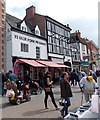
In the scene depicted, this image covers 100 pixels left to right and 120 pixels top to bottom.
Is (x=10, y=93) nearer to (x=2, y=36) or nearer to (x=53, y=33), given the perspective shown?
(x=2, y=36)

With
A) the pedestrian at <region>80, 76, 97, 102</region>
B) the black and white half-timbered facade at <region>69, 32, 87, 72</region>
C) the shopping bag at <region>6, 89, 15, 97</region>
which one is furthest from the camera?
the black and white half-timbered facade at <region>69, 32, 87, 72</region>

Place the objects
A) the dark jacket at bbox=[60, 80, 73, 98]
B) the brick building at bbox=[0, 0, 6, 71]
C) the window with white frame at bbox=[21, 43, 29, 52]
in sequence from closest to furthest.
Answer: the dark jacket at bbox=[60, 80, 73, 98] → the brick building at bbox=[0, 0, 6, 71] → the window with white frame at bbox=[21, 43, 29, 52]

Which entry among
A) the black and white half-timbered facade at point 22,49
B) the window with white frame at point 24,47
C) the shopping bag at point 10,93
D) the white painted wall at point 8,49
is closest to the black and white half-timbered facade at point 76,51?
the black and white half-timbered facade at point 22,49

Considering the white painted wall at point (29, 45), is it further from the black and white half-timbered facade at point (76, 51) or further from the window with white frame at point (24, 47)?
the black and white half-timbered facade at point (76, 51)

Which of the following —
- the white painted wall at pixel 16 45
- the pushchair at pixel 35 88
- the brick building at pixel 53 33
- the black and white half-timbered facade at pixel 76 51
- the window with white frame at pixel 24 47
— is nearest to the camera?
the pushchair at pixel 35 88

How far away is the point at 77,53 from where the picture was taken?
30359 mm

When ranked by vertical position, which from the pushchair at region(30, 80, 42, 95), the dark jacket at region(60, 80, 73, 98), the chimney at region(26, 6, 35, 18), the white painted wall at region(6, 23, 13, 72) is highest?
the chimney at region(26, 6, 35, 18)

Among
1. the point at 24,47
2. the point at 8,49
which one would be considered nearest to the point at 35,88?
the point at 8,49

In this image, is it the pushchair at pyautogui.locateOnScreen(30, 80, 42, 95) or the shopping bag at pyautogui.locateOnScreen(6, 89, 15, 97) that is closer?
the shopping bag at pyautogui.locateOnScreen(6, 89, 15, 97)

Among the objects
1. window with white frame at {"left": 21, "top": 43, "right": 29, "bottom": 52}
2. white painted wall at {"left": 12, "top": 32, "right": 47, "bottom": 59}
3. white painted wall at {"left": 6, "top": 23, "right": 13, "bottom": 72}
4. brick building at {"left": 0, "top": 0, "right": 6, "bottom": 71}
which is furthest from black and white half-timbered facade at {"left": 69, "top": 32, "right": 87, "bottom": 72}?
brick building at {"left": 0, "top": 0, "right": 6, "bottom": 71}

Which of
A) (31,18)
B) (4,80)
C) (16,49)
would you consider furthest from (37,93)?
(31,18)

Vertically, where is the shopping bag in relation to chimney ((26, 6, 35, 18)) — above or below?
below

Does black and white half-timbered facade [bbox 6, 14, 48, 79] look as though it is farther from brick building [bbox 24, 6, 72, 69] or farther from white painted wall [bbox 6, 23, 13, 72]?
brick building [bbox 24, 6, 72, 69]

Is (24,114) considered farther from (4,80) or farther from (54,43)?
(54,43)
